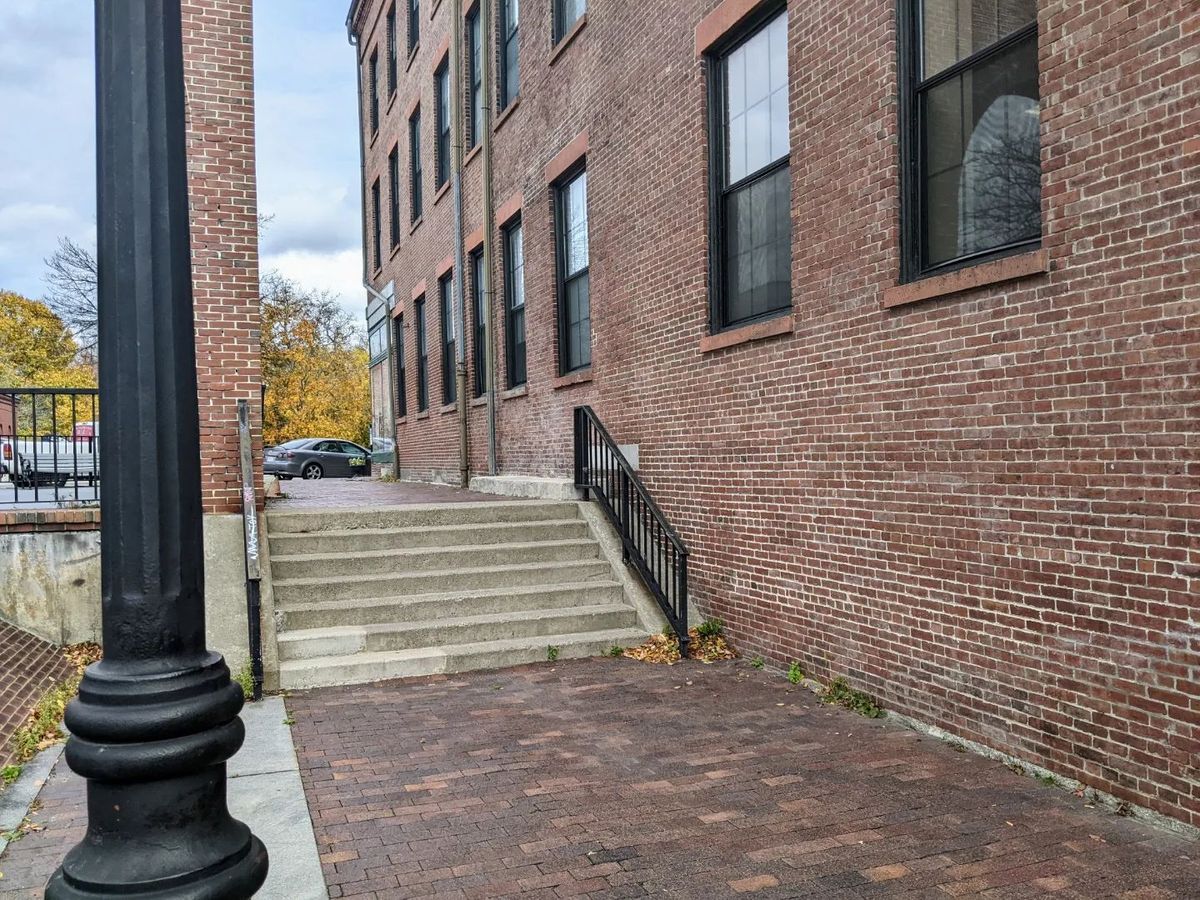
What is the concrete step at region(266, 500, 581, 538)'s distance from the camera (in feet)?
27.3

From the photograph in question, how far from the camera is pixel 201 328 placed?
760 centimetres

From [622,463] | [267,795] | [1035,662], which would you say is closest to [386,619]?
[622,463]

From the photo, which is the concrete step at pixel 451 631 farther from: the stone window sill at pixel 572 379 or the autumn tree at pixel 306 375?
the autumn tree at pixel 306 375

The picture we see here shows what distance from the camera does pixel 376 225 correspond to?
76.0 feet

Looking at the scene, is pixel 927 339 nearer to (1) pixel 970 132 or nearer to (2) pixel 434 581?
(1) pixel 970 132

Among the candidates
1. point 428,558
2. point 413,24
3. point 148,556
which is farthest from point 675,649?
point 413,24

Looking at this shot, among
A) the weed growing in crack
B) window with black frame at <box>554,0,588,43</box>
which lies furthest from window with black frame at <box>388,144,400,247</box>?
the weed growing in crack

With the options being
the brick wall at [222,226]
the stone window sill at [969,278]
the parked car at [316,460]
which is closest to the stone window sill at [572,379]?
the brick wall at [222,226]

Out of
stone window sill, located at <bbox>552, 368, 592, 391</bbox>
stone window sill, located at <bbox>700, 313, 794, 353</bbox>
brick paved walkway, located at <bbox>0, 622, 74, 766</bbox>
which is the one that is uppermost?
stone window sill, located at <bbox>700, 313, 794, 353</bbox>

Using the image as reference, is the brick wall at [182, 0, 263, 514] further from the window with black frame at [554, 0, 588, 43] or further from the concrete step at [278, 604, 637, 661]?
the window with black frame at [554, 0, 588, 43]

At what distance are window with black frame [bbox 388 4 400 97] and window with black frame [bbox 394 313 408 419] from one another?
5024 millimetres

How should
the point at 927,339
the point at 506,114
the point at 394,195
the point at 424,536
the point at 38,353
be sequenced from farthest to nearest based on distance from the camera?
1. the point at 38,353
2. the point at 394,195
3. the point at 506,114
4. the point at 424,536
5. the point at 927,339

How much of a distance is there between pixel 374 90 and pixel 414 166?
5674 mm

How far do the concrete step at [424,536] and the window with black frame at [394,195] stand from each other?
505 inches
